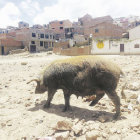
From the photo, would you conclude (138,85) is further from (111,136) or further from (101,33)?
(101,33)

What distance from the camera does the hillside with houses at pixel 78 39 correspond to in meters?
31.7

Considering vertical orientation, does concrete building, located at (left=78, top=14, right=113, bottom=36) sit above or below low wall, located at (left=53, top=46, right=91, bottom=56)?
above

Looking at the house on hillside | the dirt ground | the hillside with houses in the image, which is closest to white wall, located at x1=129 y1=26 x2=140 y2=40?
the hillside with houses

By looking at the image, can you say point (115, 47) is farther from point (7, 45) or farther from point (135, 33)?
point (7, 45)

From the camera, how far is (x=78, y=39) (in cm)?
4784

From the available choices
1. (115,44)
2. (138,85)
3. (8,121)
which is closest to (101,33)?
(115,44)

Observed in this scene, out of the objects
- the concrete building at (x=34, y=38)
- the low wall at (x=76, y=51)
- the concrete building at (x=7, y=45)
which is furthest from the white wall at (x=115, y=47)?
the concrete building at (x=7, y=45)

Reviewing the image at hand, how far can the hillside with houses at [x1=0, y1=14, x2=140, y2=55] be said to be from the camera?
3172cm

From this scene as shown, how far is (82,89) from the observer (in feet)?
14.8

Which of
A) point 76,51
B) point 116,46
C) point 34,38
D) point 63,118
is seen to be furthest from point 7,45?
point 63,118

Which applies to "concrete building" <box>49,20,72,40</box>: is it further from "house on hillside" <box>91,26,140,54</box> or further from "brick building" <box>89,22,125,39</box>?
"house on hillside" <box>91,26,140,54</box>

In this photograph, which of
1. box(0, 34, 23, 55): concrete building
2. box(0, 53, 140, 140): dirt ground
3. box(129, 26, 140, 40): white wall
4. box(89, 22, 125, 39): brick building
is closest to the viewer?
box(0, 53, 140, 140): dirt ground

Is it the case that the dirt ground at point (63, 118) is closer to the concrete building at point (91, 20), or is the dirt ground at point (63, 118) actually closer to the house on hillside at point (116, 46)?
the house on hillside at point (116, 46)

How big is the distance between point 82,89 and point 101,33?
4217 cm
